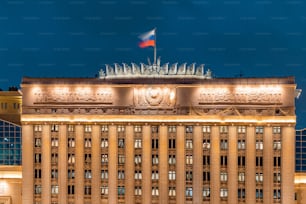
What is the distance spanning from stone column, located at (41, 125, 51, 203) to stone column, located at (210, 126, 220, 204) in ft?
49.3

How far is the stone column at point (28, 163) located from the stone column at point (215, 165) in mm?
16696

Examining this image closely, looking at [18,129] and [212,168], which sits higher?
[18,129]

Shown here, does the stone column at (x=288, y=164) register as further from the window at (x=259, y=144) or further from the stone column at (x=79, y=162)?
the stone column at (x=79, y=162)

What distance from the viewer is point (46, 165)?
5669 cm

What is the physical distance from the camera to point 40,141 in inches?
2239

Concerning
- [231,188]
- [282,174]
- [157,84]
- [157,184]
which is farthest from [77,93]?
[282,174]

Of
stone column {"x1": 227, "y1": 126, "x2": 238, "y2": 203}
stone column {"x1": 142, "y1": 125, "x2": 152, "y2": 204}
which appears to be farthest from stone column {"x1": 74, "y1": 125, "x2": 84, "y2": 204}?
stone column {"x1": 227, "y1": 126, "x2": 238, "y2": 203}

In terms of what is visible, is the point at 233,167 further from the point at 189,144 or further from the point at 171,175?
the point at 171,175

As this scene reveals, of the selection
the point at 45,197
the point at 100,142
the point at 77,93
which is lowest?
the point at 45,197

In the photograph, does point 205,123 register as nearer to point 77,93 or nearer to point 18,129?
point 77,93

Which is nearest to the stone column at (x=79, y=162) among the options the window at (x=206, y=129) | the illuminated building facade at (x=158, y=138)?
the illuminated building facade at (x=158, y=138)

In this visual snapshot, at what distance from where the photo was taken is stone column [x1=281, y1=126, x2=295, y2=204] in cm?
5409

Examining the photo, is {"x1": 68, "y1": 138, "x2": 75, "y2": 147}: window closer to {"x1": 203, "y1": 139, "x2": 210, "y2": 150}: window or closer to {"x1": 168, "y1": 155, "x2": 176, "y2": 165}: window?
{"x1": 168, "y1": 155, "x2": 176, "y2": 165}: window

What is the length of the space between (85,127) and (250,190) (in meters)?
16.1
